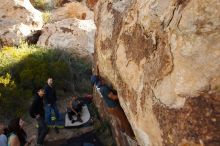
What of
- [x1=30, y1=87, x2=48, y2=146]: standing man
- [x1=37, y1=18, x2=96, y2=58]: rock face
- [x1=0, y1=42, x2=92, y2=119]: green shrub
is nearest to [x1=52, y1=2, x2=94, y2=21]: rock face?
[x1=37, y1=18, x2=96, y2=58]: rock face

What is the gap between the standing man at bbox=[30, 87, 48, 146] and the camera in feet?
29.9

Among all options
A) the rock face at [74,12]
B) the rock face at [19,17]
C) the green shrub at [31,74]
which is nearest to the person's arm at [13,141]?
the green shrub at [31,74]

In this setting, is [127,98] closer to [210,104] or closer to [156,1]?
[156,1]

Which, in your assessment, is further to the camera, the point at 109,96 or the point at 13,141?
the point at 109,96

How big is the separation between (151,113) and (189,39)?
4.67 ft

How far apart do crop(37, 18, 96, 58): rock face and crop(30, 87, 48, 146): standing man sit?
15.8ft

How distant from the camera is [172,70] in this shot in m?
5.82

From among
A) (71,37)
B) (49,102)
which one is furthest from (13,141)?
(71,37)

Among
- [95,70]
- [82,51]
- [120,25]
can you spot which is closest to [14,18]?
[82,51]

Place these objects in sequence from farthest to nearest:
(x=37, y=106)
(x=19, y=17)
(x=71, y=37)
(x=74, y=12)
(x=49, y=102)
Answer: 1. (x=74, y=12)
2. (x=19, y=17)
3. (x=71, y=37)
4. (x=49, y=102)
5. (x=37, y=106)

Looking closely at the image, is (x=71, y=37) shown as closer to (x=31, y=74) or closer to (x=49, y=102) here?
(x=31, y=74)

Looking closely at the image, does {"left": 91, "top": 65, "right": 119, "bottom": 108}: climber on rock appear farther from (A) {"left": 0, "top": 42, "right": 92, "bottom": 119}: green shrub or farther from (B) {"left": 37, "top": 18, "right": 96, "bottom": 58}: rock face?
(B) {"left": 37, "top": 18, "right": 96, "bottom": 58}: rock face

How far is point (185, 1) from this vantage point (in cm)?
580

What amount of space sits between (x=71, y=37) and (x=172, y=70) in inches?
363
